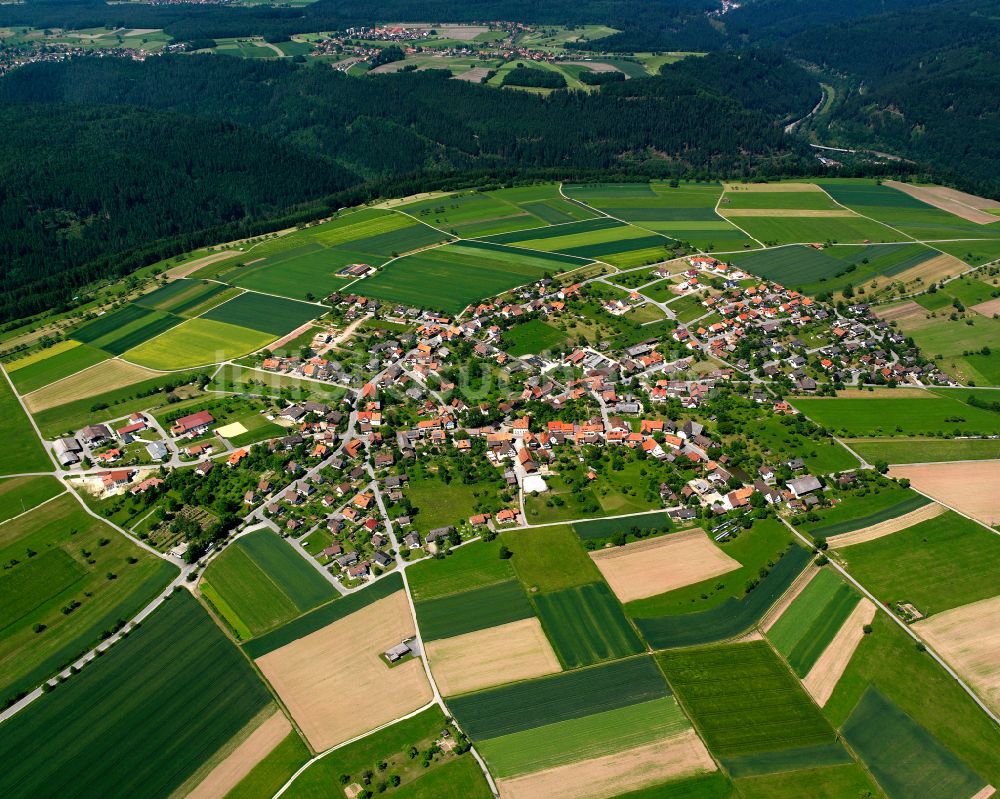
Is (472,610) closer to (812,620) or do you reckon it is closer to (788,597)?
(788,597)

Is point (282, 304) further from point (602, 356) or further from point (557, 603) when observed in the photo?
point (557, 603)

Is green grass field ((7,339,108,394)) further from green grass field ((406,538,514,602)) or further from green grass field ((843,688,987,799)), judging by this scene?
green grass field ((843,688,987,799))

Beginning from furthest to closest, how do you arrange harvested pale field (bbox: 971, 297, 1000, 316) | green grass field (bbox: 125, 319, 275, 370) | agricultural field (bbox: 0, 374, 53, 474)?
harvested pale field (bbox: 971, 297, 1000, 316) → green grass field (bbox: 125, 319, 275, 370) → agricultural field (bbox: 0, 374, 53, 474)

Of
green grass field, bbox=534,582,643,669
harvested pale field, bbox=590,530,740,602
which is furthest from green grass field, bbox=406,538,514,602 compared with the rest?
harvested pale field, bbox=590,530,740,602

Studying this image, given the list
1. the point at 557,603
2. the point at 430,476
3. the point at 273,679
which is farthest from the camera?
the point at 430,476

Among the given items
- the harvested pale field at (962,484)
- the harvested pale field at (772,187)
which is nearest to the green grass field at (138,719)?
the harvested pale field at (962,484)

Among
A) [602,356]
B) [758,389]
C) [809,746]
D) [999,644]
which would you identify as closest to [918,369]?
[758,389]

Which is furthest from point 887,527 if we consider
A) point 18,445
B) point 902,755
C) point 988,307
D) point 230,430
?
point 18,445
